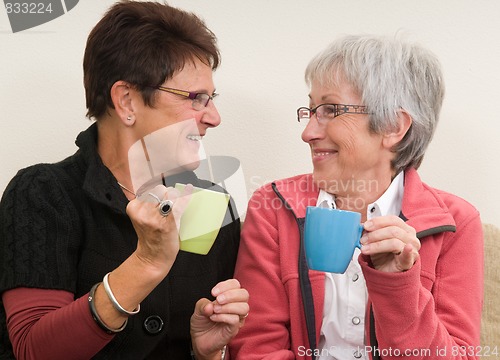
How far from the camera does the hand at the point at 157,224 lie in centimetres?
116

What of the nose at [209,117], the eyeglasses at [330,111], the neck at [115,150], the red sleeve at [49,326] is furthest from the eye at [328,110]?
the red sleeve at [49,326]

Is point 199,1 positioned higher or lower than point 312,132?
higher

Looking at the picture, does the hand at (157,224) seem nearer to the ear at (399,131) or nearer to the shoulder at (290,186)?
the shoulder at (290,186)

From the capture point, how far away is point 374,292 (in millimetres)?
1345

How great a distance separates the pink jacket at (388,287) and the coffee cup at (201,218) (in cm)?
31

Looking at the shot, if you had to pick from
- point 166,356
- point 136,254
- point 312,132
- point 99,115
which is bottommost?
point 166,356

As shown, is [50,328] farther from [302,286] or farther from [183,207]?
[302,286]

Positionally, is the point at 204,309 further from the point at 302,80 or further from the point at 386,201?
the point at 302,80

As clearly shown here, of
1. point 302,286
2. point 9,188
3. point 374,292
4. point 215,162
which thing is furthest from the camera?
point 215,162

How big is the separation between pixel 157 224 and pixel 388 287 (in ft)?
1.59

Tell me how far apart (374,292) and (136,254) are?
486 mm

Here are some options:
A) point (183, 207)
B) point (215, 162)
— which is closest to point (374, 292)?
point (183, 207)

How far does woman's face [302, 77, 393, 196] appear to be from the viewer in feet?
5.34

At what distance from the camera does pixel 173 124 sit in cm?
156
